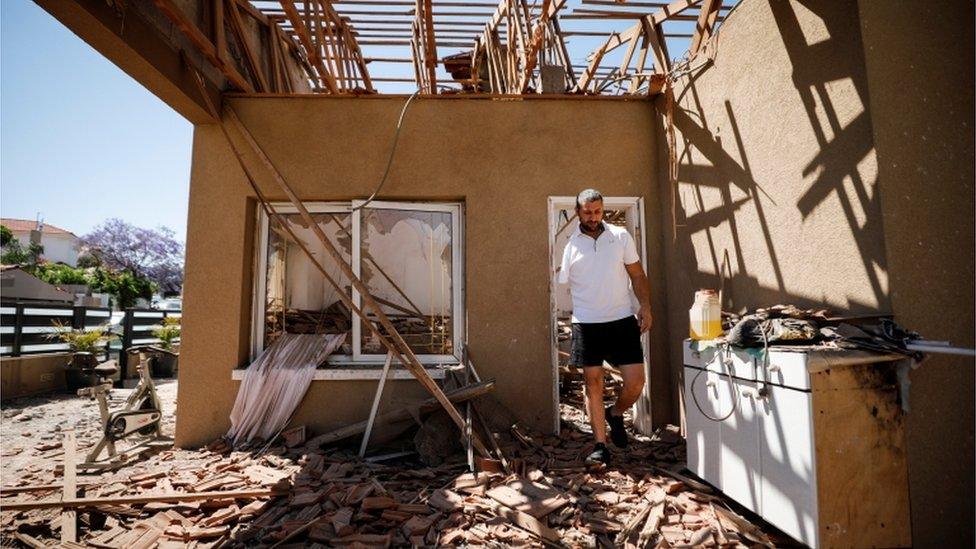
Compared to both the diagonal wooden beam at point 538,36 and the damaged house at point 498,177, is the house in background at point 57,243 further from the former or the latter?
the diagonal wooden beam at point 538,36

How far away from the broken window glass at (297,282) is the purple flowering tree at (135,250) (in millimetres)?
27119

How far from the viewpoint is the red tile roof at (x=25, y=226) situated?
112 ft

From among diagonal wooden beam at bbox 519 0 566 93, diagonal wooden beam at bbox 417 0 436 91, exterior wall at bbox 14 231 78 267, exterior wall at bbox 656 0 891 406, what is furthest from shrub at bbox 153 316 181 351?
exterior wall at bbox 14 231 78 267

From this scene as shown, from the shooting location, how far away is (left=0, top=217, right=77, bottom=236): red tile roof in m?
34.1

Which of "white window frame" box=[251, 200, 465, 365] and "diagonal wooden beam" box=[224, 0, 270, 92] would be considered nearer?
"diagonal wooden beam" box=[224, 0, 270, 92]

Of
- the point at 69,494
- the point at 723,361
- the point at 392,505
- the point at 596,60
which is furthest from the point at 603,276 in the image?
the point at 69,494

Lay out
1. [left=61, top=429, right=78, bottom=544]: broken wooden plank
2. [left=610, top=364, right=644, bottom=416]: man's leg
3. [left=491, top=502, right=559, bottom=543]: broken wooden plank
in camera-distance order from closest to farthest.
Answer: [left=491, top=502, right=559, bottom=543]: broken wooden plank, [left=61, top=429, right=78, bottom=544]: broken wooden plank, [left=610, top=364, right=644, bottom=416]: man's leg

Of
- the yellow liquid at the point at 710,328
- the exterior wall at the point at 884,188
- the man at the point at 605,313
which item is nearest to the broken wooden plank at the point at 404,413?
the man at the point at 605,313

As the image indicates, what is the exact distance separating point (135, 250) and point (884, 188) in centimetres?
3333

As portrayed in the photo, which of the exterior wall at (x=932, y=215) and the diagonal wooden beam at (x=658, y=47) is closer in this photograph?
the exterior wall at (x=932, y=215)

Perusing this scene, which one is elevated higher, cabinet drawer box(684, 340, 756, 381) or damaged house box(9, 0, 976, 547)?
damaged house box(9, 0, 976, 547)

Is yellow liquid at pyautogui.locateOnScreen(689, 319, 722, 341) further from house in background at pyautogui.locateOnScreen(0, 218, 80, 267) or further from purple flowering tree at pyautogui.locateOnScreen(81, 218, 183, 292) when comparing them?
house in background at pyautogui.locateOnScreen(0, 218, 80, 267)

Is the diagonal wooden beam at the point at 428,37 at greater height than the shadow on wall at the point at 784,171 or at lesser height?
greater

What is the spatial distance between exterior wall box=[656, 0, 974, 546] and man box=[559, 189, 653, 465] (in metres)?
0.86
